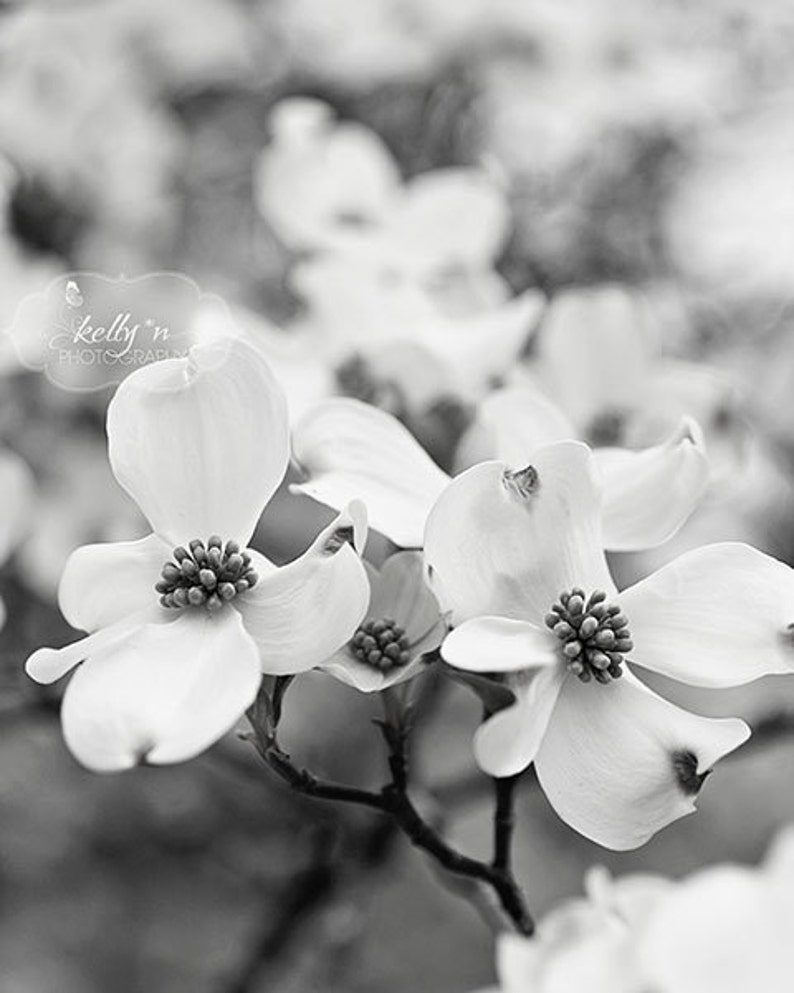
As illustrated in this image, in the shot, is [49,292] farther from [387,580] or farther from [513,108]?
[513,108]

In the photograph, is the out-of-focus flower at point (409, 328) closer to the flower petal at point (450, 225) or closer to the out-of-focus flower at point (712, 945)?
the flower petal at point (450, 225)

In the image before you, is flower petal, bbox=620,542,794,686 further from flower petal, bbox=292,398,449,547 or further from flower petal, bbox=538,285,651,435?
flower petal, bbox=538,285,651,435

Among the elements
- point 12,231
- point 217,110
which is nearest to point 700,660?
point 12,231

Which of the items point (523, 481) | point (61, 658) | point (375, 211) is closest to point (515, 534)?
point (523, 481)

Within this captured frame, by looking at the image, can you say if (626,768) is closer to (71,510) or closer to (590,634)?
(590,634)

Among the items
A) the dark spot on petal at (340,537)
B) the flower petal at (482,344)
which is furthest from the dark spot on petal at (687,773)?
the flower petal at (482,344)

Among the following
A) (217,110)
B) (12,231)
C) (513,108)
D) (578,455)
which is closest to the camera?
(578,455)

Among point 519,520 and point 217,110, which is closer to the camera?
point 519,520

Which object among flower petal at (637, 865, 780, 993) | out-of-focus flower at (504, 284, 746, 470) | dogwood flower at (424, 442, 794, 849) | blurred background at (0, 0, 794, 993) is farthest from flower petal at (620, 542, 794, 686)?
blurred background at (0, 0, 794, 993)
